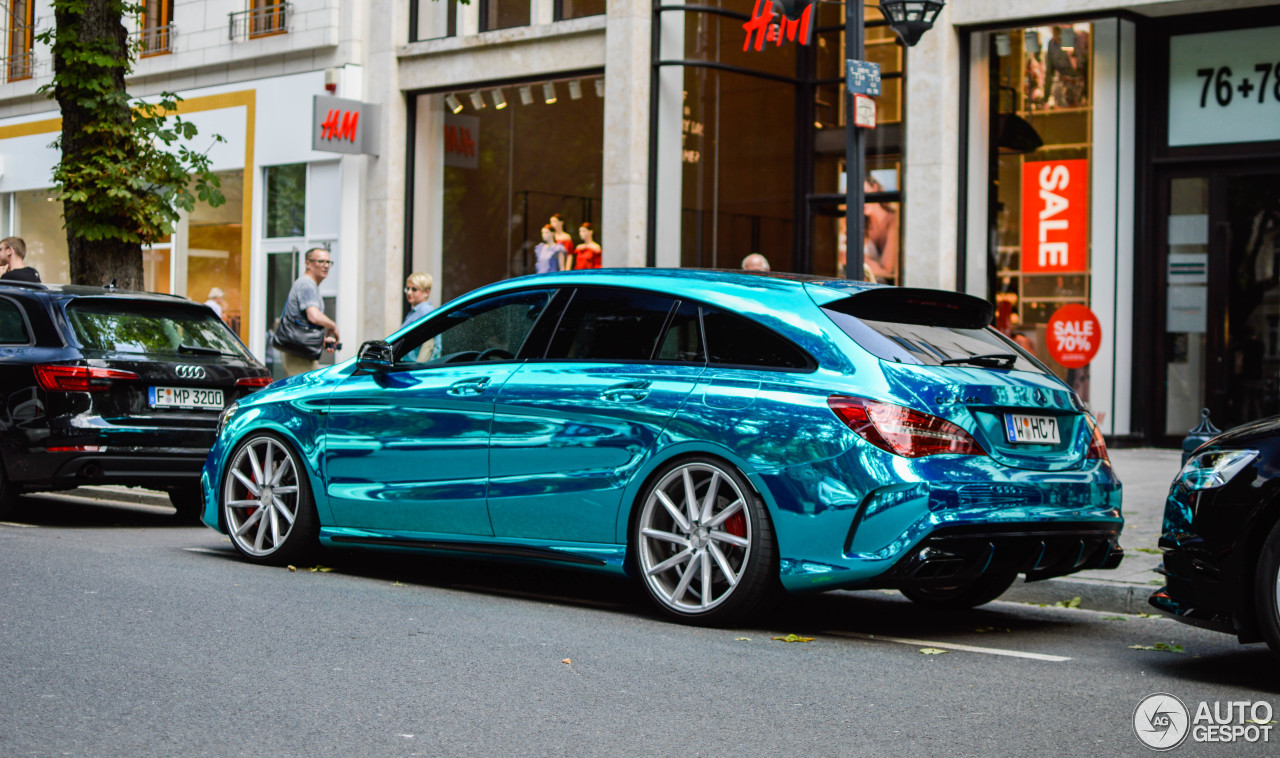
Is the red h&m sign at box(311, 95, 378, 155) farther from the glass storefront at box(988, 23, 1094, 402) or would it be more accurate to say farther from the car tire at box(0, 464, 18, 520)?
the car tire at box(0, 464, 18, 520)

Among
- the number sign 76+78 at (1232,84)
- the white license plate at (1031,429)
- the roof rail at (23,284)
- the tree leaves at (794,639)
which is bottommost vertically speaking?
the tree leaves at (794,639)

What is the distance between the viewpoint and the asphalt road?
443 cm

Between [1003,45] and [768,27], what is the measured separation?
3.01 m

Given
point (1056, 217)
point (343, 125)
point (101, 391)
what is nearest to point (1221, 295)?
point (1056, 217)

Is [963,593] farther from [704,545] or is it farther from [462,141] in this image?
[462,141]

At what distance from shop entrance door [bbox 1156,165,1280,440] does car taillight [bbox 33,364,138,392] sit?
1146 cm

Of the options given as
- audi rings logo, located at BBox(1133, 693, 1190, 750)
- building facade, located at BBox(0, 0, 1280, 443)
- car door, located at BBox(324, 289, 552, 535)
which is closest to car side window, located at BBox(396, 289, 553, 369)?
car door, located at BBox(324, 289, 552, 535)

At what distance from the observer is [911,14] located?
1051cm

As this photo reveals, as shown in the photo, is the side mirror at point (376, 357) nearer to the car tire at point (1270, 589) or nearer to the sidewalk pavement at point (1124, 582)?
the sidewalk pavement at point (1124, 582)

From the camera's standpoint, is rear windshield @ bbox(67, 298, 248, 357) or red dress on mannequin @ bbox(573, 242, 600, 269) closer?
rear windshield @ bbox(67, 298, 248, 357)

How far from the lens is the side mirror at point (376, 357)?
7613 mm

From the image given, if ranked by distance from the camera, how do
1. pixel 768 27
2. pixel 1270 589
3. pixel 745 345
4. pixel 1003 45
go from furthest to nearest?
pixel 768 27
pixel 1003 45
pixel 745 345
pixel 1270 589

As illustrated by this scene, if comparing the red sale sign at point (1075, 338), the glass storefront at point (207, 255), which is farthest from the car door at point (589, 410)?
the glass storefront at point (207, 255)

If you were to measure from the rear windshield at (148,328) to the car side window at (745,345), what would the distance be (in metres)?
4.94
